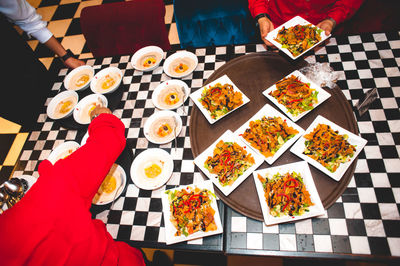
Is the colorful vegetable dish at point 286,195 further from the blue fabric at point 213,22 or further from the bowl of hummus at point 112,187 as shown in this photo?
the blue fabric at point 213,22

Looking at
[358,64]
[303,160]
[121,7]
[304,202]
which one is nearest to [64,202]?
[304,202]

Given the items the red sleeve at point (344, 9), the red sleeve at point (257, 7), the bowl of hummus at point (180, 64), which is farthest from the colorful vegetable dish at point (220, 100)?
the red sleeve at point (344, 9)

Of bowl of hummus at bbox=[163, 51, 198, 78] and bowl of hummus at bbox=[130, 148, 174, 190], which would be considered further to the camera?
bowl of hummus at bbox=[163, 51, 198, 78]

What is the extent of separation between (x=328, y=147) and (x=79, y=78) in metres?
2.67

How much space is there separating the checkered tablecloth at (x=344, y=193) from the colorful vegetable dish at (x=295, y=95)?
391 mm

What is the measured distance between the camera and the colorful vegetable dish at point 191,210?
4.89 ft

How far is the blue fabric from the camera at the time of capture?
8.94 feet

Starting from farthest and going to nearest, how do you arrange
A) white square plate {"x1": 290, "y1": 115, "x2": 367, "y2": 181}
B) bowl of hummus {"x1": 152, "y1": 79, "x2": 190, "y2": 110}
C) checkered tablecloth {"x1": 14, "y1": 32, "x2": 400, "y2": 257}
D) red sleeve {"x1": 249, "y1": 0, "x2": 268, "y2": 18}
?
1. red sleeve {"x1": 249, "y1": 0, "x2": 268, "y2": 18}
2. bowl of hummus {"x1": 152, "y1": 79, "x2": 190, "y2": 110}
3. white square plate {"x1": 290, "y1": 115, "x2": 367, "y2": 181}
4. checkered tablecloth {"x1": 14, "y1": 32, "x2": 400, "y2": 257}

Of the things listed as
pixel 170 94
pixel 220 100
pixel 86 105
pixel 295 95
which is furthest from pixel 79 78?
pixel 295 95

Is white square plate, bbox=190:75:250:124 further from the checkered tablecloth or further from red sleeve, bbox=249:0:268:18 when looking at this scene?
red sleeve, bbox=249:0:268:18

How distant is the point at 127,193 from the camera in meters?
1.79

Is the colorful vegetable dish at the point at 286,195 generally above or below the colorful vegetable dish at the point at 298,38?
below

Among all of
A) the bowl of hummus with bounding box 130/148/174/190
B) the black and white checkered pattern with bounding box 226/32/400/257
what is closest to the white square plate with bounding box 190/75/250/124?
the bowl of hummus with bounding box 130/148/174/190

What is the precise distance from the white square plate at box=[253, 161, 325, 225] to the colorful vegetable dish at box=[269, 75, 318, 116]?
19.4 inches
